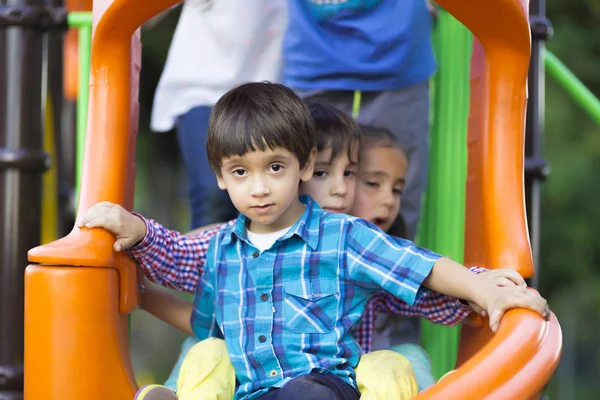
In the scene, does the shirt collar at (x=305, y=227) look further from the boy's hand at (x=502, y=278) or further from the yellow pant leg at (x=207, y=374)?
the boy's hand at (x=502, y=278)

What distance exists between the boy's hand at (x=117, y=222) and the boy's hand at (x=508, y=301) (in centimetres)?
69

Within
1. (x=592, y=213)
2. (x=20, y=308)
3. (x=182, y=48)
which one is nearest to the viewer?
(x=20, y=308)

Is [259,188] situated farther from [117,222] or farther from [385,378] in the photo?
[385,378]

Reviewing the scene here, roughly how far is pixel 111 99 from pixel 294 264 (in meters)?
0.52

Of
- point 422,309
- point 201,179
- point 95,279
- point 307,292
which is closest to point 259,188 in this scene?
point 307,292

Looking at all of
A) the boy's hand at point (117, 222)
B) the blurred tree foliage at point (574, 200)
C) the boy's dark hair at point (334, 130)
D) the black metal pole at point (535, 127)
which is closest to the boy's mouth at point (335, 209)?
the boy's dark hair at point (334, 130)

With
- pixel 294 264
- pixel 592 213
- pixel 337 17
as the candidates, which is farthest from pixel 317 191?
pixel 592 213

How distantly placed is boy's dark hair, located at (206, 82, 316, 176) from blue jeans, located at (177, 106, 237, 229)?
2.07 ft

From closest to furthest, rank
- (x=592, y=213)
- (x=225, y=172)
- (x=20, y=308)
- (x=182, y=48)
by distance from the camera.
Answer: (x=225, y=172)
(x=20, y=308)
(x=182, y=48)
(x=592, y=213)

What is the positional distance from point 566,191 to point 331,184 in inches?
209

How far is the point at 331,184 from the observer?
6.44ft

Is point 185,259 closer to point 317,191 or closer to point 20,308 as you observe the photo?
point 317,191

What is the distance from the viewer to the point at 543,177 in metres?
2.29

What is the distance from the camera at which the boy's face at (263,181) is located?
162 cm
